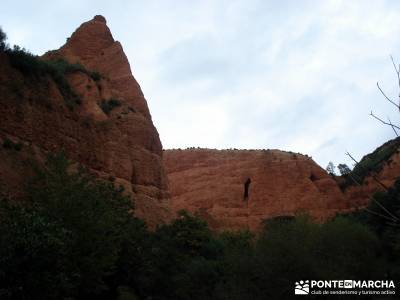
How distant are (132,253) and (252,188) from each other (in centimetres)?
3552

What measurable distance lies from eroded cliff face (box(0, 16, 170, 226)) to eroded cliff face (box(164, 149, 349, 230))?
20.1 metres

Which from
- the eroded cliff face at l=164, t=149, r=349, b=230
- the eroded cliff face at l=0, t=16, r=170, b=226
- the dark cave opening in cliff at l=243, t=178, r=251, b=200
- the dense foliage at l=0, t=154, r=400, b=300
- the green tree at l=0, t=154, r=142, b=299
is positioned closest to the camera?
the green tree at l=0, t=154, r=142, b=299

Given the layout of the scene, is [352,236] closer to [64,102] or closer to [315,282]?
[315,282]

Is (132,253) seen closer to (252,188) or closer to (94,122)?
(94,122)

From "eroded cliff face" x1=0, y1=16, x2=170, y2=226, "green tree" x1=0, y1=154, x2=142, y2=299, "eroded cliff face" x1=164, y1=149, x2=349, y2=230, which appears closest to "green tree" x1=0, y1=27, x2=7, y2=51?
"eroded cliff face" x1=0, y1=16, x2=170, y2=226

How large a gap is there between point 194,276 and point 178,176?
3624cm

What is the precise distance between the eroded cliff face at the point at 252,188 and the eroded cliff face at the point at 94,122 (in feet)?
65.8

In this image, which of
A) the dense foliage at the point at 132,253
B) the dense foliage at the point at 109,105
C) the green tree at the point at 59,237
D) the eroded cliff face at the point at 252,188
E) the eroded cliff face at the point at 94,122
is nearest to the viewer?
the green tree at the point at 59,237

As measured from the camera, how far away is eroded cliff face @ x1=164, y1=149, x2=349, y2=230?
53969 millimetres

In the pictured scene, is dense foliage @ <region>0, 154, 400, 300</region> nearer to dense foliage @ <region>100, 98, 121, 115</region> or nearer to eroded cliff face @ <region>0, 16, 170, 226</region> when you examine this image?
eroded cliff face @ <region>0, 16, 170, 226</region>

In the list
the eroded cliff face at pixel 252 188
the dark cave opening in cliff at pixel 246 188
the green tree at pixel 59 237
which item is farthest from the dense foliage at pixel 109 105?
the dark cave opening in cliff at pixel 246 188

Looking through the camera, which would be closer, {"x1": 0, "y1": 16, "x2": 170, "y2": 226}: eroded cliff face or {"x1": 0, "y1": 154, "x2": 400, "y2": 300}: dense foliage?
{"x1": 0, "y1": 154, "x2": 400, "y2": 300}: dense foliage

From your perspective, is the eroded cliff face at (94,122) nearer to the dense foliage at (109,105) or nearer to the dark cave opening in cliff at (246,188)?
the dense foliage at (109,105)

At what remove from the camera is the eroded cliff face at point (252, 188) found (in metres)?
54.0
